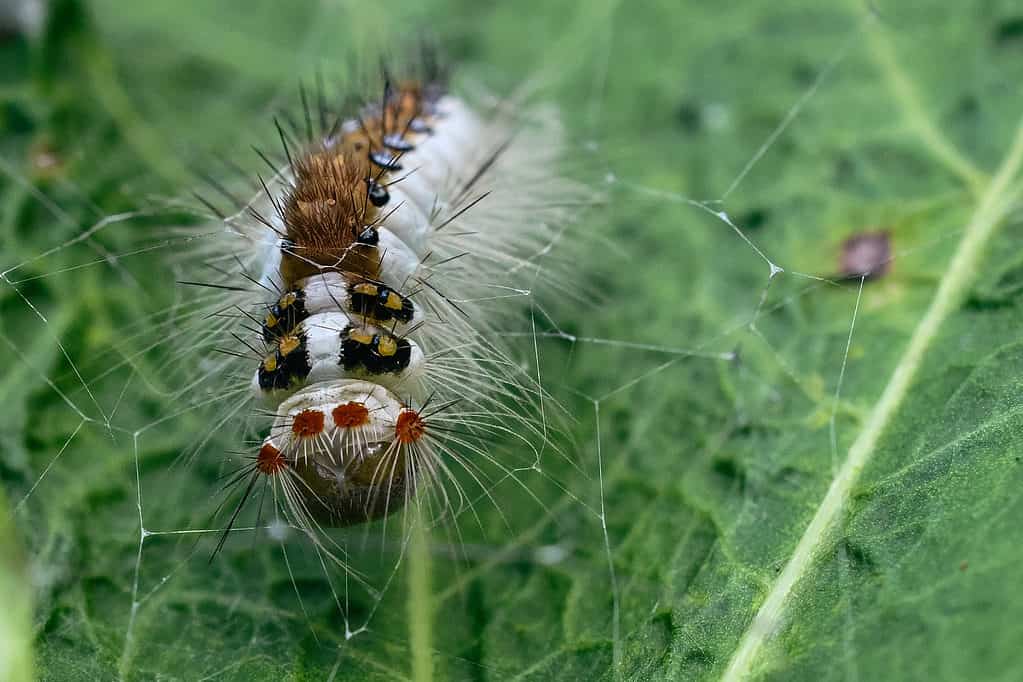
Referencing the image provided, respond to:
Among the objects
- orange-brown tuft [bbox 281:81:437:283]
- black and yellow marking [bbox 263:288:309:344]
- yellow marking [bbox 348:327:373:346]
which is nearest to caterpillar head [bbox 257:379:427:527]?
yellow marking [bbox 348:327:373:346]

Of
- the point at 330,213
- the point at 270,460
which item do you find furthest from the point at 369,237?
the point at 270,460

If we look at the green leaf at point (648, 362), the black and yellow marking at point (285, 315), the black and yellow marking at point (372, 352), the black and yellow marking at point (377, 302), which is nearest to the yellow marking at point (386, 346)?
the black and yellow marking at point (372, 352)

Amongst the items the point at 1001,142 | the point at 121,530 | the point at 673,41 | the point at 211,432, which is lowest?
the point at 121,530

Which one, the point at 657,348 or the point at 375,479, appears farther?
the point at 657,348

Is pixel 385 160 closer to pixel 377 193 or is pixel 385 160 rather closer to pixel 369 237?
pixel 377 193

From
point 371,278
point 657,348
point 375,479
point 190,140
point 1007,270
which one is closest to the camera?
point 375,479

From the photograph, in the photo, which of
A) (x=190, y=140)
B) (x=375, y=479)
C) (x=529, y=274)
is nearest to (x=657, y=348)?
(x=529, y=274)

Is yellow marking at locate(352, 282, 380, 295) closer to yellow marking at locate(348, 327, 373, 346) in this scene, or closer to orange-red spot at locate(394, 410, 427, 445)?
yellow marking at locate(348, 327, 373, 346)

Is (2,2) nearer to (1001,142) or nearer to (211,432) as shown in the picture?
(211,432)
